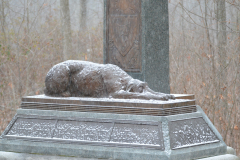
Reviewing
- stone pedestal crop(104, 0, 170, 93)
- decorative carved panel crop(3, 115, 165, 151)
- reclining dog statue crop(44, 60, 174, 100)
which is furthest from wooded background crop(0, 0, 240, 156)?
decorative carved panel crop(3, 115, 165, 151)

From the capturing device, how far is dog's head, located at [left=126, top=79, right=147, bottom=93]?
519cm

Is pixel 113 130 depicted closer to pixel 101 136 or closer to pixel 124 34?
pixel 101 136

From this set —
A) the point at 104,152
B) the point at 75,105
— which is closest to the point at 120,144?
the point at 104,152

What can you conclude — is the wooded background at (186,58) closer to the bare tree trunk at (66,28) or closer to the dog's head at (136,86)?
the bare tree trunk at (66,28)

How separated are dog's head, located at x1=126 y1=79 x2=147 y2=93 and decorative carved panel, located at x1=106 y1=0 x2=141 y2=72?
2.64 ft

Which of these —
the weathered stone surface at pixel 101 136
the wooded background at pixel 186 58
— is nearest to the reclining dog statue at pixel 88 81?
the weathered stone surface at pixel 101 136

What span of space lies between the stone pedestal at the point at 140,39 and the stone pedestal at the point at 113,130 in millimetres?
1059

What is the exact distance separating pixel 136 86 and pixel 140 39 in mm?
1141

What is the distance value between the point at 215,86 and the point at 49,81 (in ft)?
12.7

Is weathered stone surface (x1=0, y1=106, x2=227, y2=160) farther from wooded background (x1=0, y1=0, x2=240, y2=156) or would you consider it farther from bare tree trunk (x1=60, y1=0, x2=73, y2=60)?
bare tree trunk (x1=60, y1=0, x2=73, y2=60)

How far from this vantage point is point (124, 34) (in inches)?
242

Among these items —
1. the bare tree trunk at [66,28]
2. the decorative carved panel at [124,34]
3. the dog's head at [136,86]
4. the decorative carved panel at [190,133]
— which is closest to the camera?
the decorative carved panel at [190,133]

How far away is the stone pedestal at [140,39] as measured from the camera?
593 centimetres

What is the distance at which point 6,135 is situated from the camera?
211 inches
